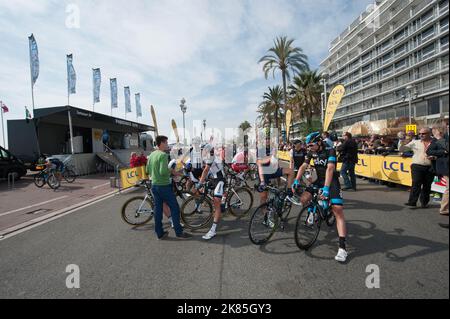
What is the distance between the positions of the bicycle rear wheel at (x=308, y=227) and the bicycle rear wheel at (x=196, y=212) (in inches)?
82.6

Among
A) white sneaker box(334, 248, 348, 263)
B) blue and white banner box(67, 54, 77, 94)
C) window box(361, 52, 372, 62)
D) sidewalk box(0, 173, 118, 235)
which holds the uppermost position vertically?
window box(361, 52, 372, 62)

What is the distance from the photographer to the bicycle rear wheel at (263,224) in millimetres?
4223

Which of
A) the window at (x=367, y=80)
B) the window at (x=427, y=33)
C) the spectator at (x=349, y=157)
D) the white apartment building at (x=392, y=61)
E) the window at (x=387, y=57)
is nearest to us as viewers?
the spectator at (x=349, y=157)

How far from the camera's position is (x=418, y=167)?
576 cm

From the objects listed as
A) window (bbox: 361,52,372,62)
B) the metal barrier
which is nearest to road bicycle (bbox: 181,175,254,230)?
the metal barrier

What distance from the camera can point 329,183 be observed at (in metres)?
3.66

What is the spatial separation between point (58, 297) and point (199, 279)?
1.74m

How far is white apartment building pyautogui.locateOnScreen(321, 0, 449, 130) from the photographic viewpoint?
41.5m

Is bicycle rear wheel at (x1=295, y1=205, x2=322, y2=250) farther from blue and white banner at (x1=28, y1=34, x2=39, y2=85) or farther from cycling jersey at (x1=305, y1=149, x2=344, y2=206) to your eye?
blue and white banner at (x1=28, y1=34, x2=39, y2=85)

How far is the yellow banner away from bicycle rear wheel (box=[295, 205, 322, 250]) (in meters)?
8.04

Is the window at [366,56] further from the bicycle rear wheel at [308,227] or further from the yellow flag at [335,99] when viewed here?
the bicycle rear wheel at [308,227]

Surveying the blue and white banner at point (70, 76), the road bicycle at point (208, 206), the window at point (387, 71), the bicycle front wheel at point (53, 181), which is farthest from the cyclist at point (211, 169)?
the window at point (387, 71)

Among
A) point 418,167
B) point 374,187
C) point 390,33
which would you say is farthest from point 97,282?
point 390,33
